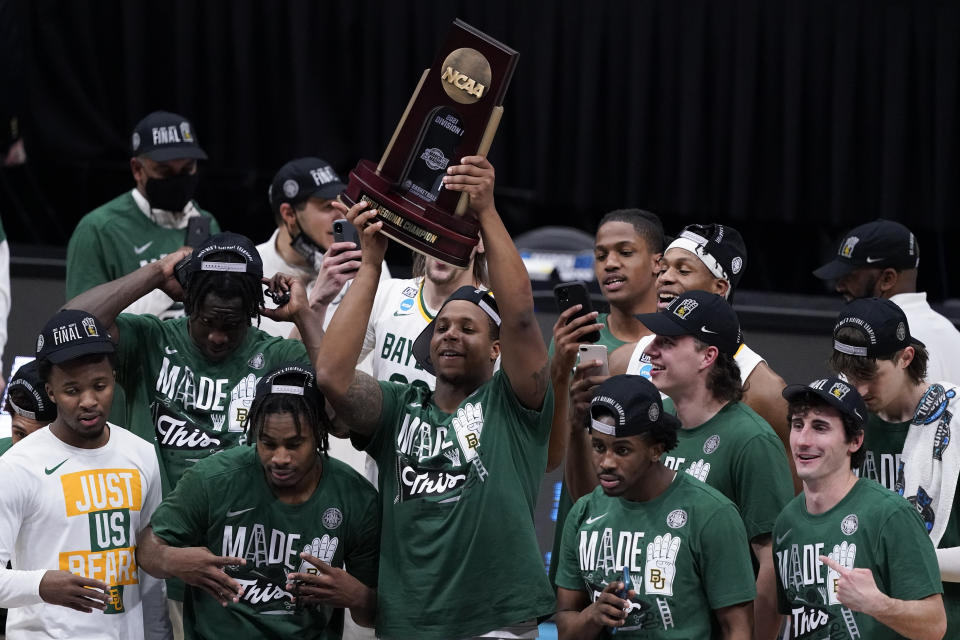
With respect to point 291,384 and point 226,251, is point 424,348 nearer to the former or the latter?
point 291,384

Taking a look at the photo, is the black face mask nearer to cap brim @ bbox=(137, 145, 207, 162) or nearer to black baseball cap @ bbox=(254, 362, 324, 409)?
cap brim @ bbox=(137, 145, 207, 162)

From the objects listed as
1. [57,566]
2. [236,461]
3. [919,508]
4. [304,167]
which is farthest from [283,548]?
[304,167]

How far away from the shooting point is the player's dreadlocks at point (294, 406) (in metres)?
4.18

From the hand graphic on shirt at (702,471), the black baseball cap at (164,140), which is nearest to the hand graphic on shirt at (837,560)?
the hand graphic on shirt at (702,471)

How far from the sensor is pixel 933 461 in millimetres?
4379

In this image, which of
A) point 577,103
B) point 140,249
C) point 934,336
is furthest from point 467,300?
point 577,103

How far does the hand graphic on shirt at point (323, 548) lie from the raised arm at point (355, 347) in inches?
13.1

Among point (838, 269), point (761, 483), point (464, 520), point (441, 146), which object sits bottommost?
point (464, 520)

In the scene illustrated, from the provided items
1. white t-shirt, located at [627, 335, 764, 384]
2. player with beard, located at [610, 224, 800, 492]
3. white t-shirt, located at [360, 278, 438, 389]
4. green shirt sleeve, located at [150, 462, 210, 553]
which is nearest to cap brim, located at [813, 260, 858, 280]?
player with beard, located at [610, 224, 800, 492]

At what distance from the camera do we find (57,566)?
165 inches

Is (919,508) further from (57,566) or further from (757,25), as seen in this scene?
(757,25)

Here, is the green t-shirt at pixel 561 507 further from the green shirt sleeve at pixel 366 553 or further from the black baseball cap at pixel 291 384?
the black baseball cap at pixel 291 384

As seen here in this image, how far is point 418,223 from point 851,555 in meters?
1.52

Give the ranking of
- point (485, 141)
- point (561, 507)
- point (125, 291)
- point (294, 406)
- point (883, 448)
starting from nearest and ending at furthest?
point (485, 141)
point (294, 406)
point (883, 448)
point (125, 291)
point (561, 507)
